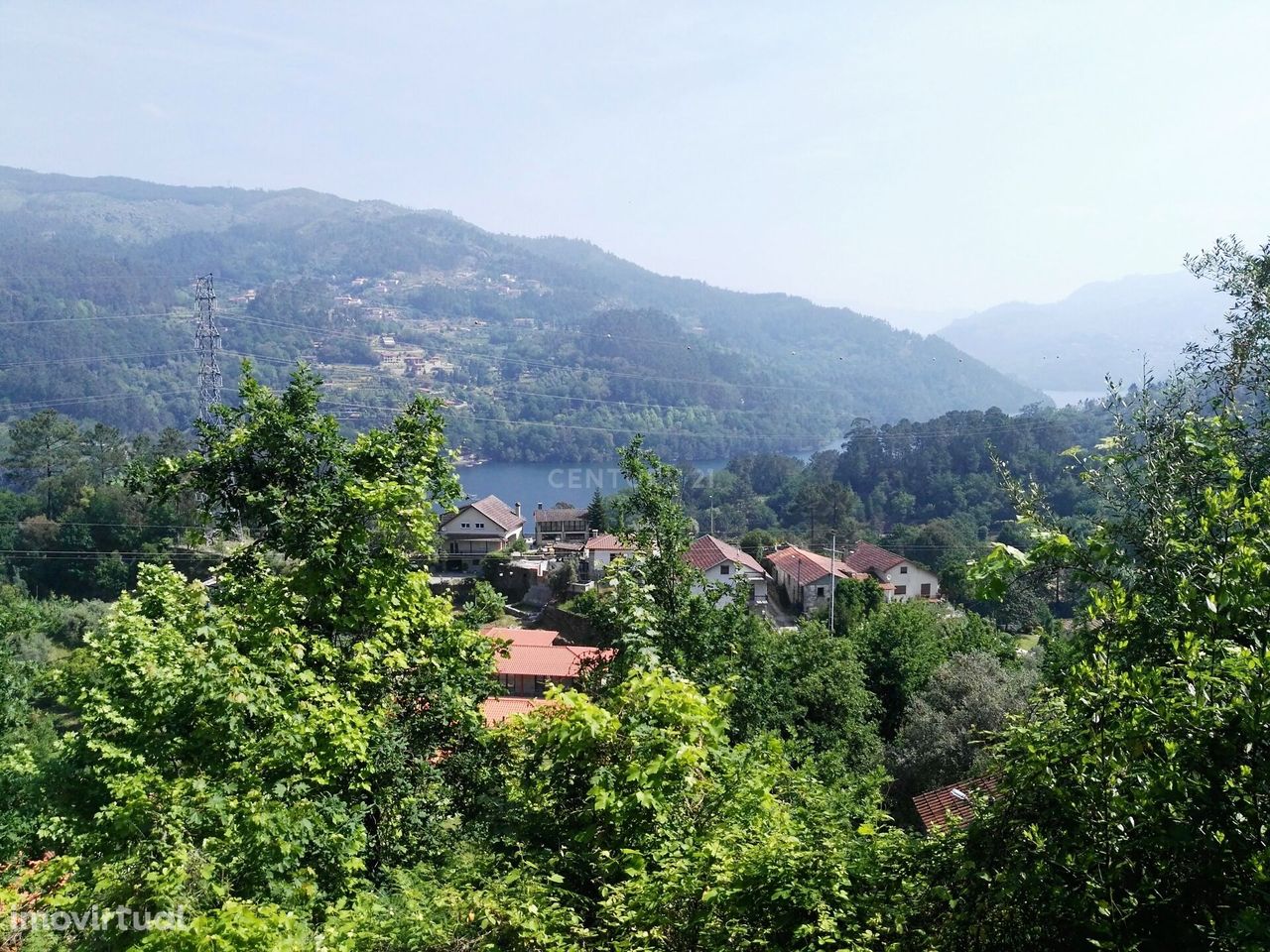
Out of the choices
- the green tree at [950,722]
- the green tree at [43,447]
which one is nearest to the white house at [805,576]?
the green tree at [950,722]

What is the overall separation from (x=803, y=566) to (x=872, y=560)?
6119mm

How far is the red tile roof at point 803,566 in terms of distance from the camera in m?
36.9

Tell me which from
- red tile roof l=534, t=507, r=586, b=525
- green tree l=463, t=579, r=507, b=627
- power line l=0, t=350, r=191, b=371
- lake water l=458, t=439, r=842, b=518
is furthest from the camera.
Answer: power line l=0, t=350, r=191, b=371

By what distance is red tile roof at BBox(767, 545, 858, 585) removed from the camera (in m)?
36.9

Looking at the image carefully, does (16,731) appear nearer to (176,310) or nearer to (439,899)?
(439,899)

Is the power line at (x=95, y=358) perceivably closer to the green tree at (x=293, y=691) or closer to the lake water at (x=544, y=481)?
the lake water at (x=544, y=481)

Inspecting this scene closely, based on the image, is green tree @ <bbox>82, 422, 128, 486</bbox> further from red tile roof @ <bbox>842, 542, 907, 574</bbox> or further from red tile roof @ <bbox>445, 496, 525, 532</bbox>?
red tile roof @ <bbox>842, 542, 907, 574</bbox>

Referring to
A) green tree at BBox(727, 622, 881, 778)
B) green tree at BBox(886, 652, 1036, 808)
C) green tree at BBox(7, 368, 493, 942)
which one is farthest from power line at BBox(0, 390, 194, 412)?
green tree at BBox(7, 368, 493, 942)

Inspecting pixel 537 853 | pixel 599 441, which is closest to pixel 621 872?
pixel 537 853

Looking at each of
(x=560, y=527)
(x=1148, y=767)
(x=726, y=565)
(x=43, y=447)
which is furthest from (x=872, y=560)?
(x=43, y=447)

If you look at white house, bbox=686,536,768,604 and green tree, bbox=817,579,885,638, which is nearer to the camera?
green tree, bbox=817,579,885,638

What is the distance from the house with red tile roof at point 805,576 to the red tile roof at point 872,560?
1.30m

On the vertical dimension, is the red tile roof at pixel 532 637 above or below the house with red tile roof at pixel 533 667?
below

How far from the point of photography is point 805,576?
37031 millimetres
